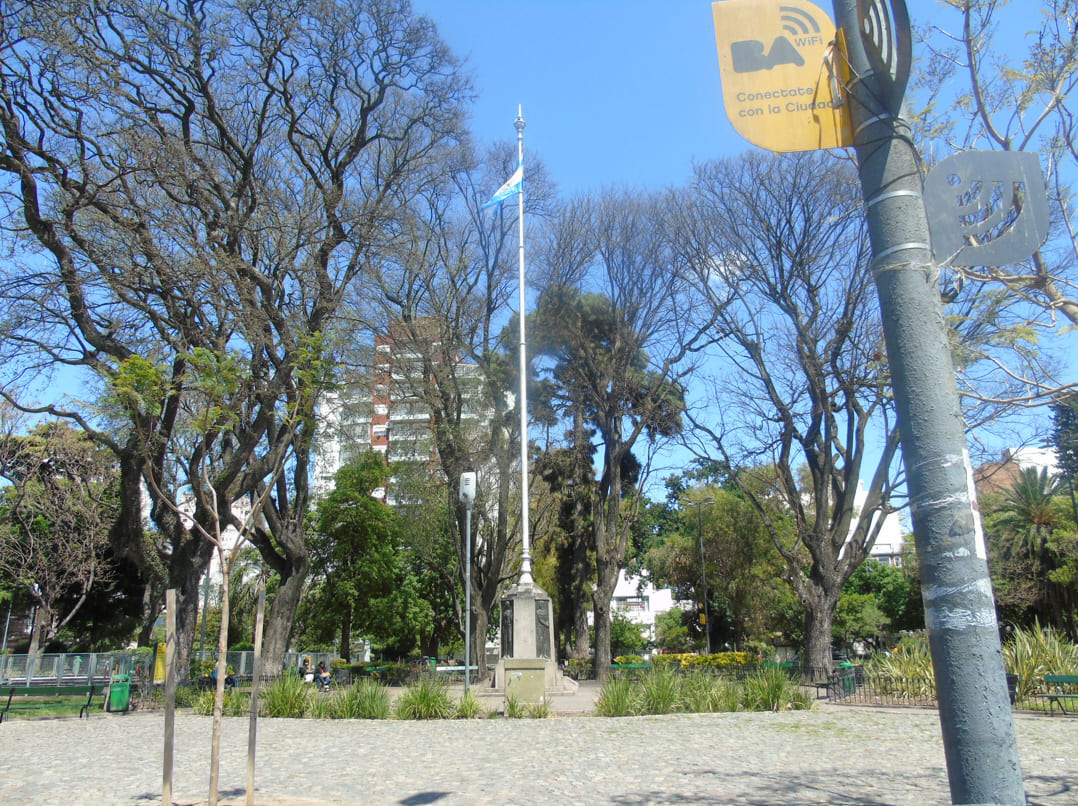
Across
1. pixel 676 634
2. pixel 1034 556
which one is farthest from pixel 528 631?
pixel 676 634

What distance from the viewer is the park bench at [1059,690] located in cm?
1365

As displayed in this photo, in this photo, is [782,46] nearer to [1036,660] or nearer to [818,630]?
[1036,660]

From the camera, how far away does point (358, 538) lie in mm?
36938

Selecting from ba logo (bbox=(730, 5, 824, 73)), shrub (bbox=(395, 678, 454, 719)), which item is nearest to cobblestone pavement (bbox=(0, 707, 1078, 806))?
shrub (bbox=(395, 678, 454, 719))

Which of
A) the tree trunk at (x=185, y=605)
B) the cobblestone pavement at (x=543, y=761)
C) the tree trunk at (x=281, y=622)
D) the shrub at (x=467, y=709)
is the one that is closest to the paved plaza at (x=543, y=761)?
the cobblestone pavement at (x=543, y=761)


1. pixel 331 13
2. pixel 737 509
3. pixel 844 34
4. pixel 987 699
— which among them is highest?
pixel 331 13

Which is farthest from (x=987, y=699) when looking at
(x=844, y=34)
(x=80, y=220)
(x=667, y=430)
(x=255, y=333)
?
(x=667, y=430)

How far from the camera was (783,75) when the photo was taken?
10.2 ft

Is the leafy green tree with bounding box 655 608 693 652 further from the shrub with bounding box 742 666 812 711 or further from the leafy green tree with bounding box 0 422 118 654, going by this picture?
the shrub with bounding box 742 666 812 711

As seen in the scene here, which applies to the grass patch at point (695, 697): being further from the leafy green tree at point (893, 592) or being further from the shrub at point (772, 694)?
the leafy green tree at point (893, 592)

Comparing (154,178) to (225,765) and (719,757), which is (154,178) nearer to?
(225,765)

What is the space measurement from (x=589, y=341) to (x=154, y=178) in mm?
16815

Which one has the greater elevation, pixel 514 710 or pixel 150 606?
pixel 150 606

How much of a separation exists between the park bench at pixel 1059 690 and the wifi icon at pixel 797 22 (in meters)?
14.7
